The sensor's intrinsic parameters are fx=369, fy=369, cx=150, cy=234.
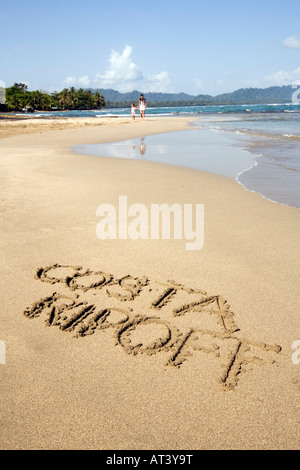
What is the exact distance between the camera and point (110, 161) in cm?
950

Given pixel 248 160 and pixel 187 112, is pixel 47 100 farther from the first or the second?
pixel 248 160

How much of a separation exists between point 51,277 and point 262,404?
209 cm

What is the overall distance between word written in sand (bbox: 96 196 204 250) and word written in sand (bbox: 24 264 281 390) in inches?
37.7

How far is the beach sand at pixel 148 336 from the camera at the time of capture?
183 cm

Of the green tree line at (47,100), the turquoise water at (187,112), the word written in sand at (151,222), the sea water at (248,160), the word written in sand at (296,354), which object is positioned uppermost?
the green tree line at (47,100)

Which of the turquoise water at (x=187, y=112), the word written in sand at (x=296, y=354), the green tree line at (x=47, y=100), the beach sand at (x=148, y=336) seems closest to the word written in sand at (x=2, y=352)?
the beach sand at (x=148, y=336)

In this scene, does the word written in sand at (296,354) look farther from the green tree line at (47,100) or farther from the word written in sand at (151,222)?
the green tree line at (47,100)

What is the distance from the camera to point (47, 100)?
83438 millimetres

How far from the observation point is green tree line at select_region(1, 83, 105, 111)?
7312 centimetres

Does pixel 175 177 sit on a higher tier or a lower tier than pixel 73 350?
higher

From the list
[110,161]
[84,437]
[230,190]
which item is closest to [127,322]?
[84,437]

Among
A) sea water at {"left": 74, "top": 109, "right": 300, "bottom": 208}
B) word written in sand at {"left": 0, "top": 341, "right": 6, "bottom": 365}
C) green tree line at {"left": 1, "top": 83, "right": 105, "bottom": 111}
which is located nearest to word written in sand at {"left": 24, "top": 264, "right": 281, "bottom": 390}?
word written in sand at {"left": 0, "top": 341, "right": 6, "bottom": 365}

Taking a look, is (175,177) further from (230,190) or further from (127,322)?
(127,322)

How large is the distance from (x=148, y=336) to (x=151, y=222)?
2.32 metres
